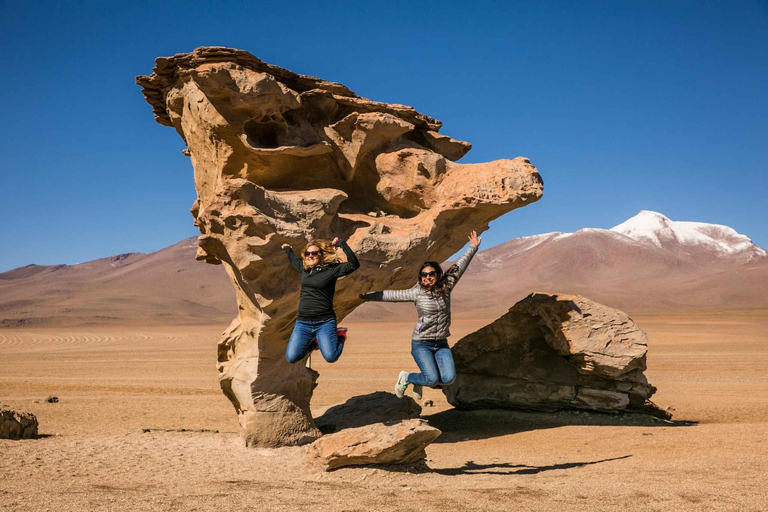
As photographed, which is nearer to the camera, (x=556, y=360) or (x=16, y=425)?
(x=16, y=425)

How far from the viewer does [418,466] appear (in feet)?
25.8

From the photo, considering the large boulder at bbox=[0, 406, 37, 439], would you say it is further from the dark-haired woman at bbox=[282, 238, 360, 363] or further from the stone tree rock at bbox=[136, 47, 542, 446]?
the dark-haired woman at bbox=[282, 238, 360, 363]

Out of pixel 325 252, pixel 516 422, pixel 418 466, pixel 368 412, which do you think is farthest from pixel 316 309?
pixel 516 422

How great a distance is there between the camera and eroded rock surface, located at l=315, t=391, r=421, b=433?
11.4 metres

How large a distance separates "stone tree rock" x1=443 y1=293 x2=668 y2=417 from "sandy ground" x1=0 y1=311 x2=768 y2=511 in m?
0.42

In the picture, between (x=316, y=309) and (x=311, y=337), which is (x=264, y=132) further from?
(x=311, y=337)

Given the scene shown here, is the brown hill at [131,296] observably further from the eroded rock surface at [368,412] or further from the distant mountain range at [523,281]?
the eroded rock surface at [368,412]

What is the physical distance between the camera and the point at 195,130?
403 inches

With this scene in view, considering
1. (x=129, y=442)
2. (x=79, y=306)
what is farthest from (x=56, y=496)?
(x=79, y=306)

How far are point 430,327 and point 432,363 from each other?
448 millimetres

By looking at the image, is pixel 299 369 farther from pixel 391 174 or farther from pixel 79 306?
pixel 79 306

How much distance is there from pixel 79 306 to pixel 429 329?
91.0 m

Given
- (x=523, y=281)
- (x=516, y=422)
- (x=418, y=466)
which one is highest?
(x=523, y=281)

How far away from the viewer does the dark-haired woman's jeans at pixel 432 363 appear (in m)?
7.30
